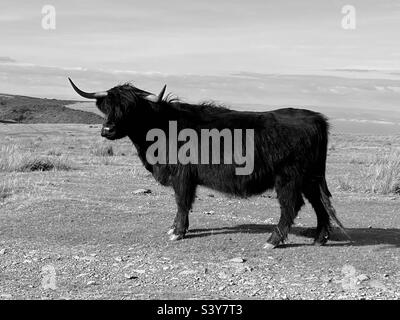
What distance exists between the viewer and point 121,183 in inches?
550

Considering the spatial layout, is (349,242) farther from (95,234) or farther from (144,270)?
(95,234)

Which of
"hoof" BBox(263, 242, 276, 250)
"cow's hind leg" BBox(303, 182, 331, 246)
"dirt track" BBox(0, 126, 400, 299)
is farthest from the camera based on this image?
"cow's hind leg" BBox(303, 182, 331, 246)

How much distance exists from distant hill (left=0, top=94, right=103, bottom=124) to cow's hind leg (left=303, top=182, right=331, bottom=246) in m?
60.5

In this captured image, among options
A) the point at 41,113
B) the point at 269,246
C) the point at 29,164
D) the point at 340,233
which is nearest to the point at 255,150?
the point at 269,246

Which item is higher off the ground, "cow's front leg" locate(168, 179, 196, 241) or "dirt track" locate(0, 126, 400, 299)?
"cow's front leg" locate(168, 179, 196, 241)

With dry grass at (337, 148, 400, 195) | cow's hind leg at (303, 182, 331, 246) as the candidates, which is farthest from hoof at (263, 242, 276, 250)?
dry grass at (337, 148, 400, 195)

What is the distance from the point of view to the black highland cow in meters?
7.64

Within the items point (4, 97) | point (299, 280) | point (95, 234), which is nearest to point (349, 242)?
point (299, 280)

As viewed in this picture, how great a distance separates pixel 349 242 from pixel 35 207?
17.3 ft

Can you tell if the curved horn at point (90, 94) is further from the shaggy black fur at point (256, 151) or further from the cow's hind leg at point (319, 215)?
the cow's hind leg at point (319, 215)

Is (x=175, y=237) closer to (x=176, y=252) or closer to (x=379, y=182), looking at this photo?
(x=176, y=252)

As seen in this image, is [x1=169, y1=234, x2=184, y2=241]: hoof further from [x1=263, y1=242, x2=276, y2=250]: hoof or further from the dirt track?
[x1=263, y1=242, x2=276, y2=250]: hoof

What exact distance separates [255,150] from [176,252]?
65.6 inches

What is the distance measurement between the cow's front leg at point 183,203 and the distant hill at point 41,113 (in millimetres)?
59930
